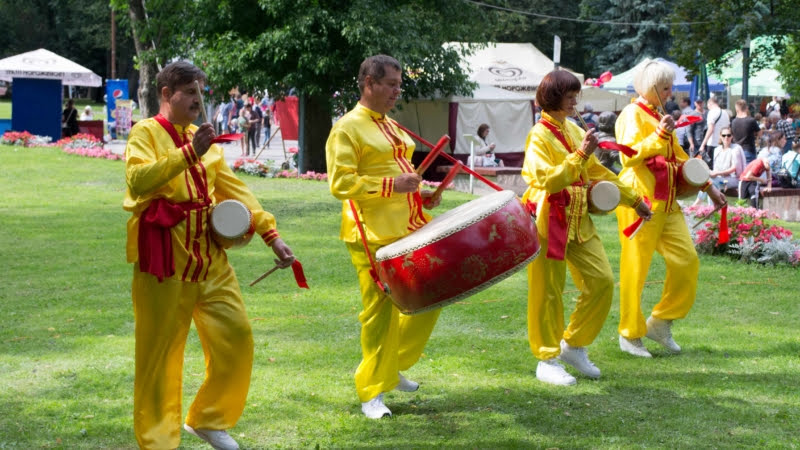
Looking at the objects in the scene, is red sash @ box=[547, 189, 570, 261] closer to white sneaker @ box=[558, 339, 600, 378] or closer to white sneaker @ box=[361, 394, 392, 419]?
white sneaker @ box=[558, 339, 600, 378]

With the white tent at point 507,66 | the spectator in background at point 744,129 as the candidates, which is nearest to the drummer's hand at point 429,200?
the spectator in background at point 744,129

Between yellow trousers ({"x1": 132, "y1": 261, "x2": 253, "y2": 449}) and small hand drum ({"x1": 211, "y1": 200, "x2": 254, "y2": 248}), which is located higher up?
small hand drum ({"x1": 211, "y1": 200, "x2": 254, "y2": 248})

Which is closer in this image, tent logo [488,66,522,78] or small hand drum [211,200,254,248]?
small hand drum [211,200,254,248]

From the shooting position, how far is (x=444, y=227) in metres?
5.20

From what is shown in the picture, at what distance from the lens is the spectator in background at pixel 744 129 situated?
18.0 meters

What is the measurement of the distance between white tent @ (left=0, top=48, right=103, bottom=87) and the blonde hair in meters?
26.6

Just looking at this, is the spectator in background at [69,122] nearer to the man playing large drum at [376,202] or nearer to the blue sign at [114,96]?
the blue sign at [114,96]

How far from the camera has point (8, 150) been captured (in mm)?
26203

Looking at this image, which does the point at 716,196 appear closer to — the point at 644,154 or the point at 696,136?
the point at 644,154

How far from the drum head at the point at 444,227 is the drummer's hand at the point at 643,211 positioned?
1453 mm

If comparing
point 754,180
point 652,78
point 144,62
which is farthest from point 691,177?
point 144,62

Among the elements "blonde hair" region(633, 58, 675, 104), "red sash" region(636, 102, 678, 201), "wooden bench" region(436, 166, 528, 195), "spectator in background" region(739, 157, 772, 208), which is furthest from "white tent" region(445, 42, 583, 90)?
"red sash" region(636, 102, 678, 201)

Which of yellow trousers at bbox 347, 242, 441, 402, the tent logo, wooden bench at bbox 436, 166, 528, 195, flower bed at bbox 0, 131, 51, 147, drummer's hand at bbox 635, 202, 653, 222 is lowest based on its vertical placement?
→ yellow trousers at bbox 347, 242, 441, 402

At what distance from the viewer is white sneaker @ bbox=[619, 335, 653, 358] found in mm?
7359
